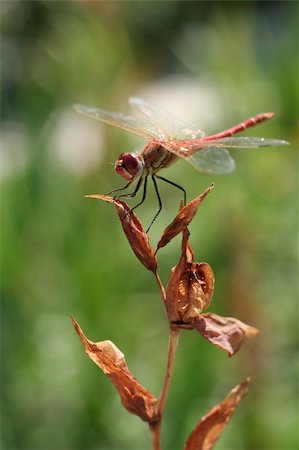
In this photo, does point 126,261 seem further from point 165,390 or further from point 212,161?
point 165,390

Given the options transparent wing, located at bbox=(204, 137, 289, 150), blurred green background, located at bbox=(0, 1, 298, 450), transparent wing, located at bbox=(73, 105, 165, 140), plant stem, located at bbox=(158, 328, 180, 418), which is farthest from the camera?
blurred green background, located at bbox=(0, 1, 298, 450)

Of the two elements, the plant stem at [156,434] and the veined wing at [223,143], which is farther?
the veined wing at [223,143]

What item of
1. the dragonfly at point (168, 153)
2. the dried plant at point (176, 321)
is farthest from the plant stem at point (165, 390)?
the dragonfly at point (168, 153)

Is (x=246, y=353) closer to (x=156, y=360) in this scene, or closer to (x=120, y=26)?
(x=156, y=360)

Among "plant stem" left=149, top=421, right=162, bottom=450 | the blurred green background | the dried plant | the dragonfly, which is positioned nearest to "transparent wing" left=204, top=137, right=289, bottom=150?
the dragonfly

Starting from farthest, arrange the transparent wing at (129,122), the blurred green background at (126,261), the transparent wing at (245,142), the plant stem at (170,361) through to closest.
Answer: the blurred green background at (126,261) → the transparent wing at (129,122) → the transparent wing at (245,142) → the plant stem at (170,361)

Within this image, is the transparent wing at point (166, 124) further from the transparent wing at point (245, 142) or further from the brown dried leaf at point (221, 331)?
the brown dried leaf at point (221, 331)

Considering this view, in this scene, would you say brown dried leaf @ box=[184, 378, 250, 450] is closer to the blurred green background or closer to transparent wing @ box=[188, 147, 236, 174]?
transparent wing @ box=[188, 147, 236, 174]

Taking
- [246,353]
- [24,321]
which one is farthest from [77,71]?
[246,353]
